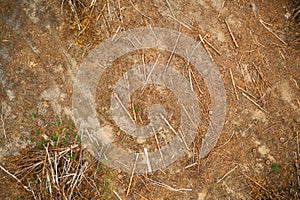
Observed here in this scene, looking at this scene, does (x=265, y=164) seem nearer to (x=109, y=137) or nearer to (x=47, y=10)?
(x=109, y=137)

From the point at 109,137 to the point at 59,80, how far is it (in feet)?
2.20

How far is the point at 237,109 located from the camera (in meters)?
2.89

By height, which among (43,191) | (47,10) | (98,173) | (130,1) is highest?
(130,1)

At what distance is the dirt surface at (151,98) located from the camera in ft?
9.25

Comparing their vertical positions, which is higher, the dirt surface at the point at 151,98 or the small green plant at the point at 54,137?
the dirt surface at the point at 151,98

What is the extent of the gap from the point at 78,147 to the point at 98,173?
287mm

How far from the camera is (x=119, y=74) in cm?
284

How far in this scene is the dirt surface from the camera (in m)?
2.82

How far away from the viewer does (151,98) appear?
2842 millimetres

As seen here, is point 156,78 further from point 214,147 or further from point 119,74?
point 214,147

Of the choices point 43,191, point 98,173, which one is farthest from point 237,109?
point 43,191

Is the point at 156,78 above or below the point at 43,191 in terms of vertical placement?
above

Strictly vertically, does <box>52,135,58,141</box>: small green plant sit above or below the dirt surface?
below

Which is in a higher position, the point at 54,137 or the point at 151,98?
the point at 151,98
